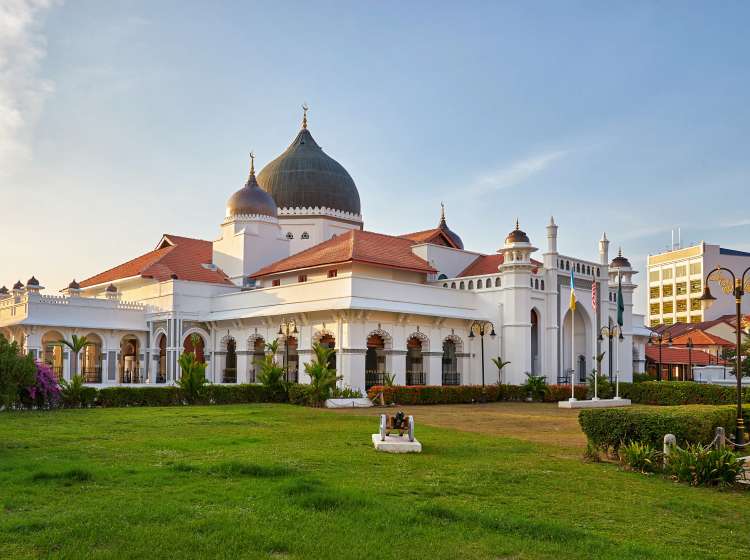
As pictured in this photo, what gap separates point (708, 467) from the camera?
32.2 feet

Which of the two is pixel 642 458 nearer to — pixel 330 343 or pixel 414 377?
pixel 330 343

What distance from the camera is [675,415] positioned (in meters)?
11.4

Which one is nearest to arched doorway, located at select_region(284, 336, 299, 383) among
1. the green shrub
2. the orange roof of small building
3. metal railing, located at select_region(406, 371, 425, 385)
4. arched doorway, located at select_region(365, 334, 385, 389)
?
arched doorway, located at select_region(365, 334, 385, 389)

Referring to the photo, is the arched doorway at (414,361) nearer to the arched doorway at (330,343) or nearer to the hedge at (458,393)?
the arched doorway at (330,343)

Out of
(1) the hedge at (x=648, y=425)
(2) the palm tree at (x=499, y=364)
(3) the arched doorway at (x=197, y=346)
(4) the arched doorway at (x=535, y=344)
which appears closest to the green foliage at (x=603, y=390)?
(2) the palm tree at (x=499, y=364)

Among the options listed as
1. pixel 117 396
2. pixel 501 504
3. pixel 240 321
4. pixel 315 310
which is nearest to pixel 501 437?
pixel 501 504

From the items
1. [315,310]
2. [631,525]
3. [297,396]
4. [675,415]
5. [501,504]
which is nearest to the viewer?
[631,525]

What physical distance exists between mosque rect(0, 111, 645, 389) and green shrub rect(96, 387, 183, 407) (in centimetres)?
592

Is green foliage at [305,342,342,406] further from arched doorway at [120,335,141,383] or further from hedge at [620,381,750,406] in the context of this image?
arched doorway at [120,335,141,383]

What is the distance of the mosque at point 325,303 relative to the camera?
103 feet

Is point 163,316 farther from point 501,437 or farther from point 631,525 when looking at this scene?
point 631,525

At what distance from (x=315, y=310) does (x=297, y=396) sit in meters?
6.34

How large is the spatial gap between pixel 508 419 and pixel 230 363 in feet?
66.6

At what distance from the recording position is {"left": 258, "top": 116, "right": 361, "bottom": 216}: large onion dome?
41.6m
